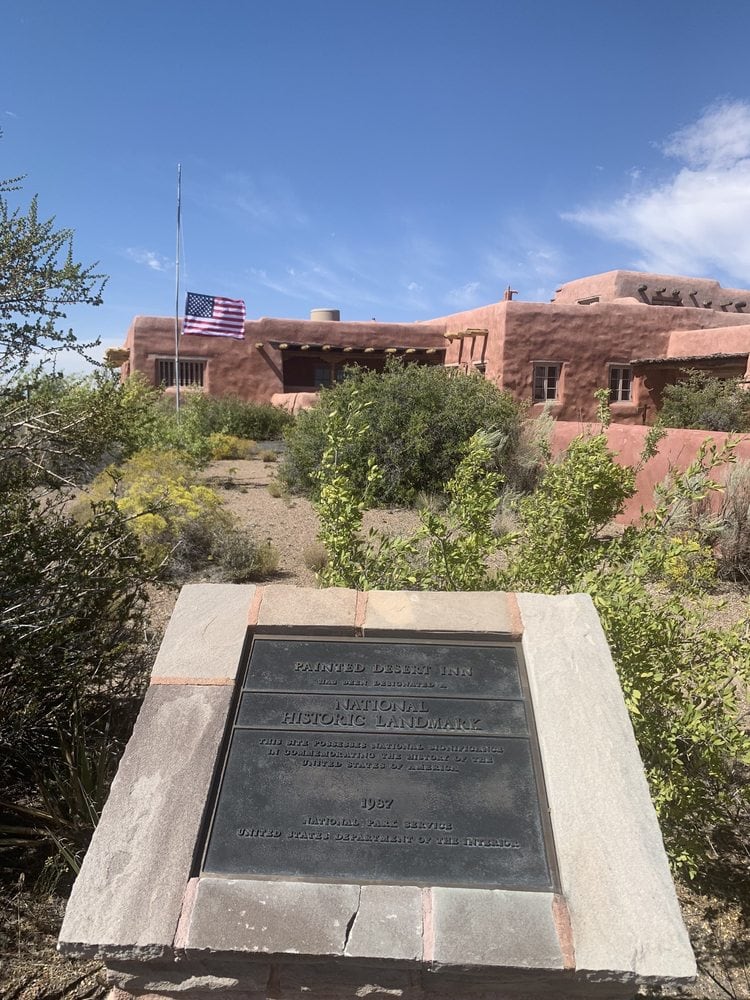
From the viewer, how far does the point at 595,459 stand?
428 cm

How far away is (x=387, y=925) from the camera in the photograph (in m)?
2.11

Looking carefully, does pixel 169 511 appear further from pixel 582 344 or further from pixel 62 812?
pixel 582 344

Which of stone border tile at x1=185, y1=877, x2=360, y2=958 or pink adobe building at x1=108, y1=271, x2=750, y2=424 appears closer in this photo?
stone border tile at x1=185, y1=877, x2=360, y2=958

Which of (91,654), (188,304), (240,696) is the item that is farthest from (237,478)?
(240,696)

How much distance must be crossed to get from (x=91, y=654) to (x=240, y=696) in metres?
1.42

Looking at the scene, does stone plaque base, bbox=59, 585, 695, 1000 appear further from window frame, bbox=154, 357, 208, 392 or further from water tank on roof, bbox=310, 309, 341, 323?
water tank on roof, bbox=310, 309, 341, 323

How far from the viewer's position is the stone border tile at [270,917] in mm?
2074

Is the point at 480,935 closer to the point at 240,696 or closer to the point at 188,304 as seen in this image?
the point at 240,696

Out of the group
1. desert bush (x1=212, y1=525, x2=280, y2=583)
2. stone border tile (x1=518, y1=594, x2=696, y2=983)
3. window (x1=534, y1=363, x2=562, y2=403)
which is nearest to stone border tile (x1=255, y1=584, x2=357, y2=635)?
stone border tile (x1=518, y1=594, x2=696, y2=983)

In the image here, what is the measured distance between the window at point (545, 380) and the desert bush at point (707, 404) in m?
3.09

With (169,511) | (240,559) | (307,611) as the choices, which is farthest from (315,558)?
(307,611)

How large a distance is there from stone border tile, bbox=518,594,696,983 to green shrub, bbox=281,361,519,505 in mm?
8607

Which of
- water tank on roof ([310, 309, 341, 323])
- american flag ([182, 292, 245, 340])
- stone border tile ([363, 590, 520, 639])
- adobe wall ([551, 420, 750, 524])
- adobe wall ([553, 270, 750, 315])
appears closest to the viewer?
stone border tile ([363, 590, 520, 639])

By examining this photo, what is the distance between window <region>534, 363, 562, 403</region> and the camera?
20.5 m
